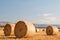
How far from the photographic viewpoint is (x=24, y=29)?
57.8 feet

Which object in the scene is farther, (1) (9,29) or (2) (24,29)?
(1) (9,29)

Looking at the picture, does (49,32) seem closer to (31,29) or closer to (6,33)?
(6,33)

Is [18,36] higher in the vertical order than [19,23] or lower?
lower

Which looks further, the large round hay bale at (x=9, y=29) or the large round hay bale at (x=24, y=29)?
the large round hay bale at (x=9, y=29)

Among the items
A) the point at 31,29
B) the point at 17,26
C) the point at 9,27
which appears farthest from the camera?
the point at 9,27

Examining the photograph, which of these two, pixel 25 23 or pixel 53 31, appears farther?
pixel 53 31

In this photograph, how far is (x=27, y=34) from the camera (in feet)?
57.0

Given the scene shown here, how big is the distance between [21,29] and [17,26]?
0.59m

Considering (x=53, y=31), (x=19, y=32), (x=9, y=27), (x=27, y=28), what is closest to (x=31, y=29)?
(x=27, y=28)

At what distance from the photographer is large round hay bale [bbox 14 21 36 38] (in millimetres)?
17281

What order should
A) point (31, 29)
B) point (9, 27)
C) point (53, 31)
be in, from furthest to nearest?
point (53, 31) → point (9, 27) → point (31, 29)

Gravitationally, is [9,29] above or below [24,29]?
above

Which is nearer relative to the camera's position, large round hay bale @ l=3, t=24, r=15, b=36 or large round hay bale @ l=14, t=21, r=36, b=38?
large round hay bale @ l=14, t=21, r=36, b=38

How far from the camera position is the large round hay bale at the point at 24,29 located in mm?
17281
